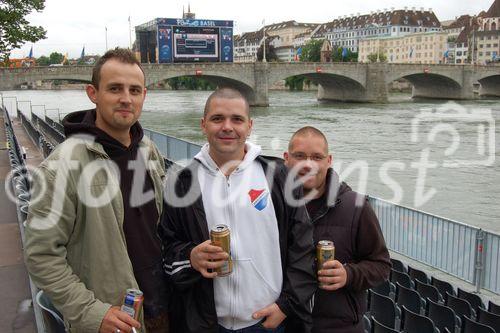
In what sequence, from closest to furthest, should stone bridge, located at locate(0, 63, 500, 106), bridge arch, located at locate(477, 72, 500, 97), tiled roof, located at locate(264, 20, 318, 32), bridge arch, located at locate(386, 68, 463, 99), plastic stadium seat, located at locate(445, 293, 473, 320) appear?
plastic stadium seat, located at locate(445, 293, 473, 320)
stone bridge, located at locate(0, 63, 500, 106)
bridge arch, located at locate(386, 68, 463, 99)
bridge arch, located at locate(477, 72, 500, 97)
tiled roof, located at locate(264, 20, 318, 32)

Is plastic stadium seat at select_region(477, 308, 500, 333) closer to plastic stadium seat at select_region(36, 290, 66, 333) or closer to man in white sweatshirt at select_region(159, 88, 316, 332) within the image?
man in white sweatshirt at select_region(159, 88, 316, 332)

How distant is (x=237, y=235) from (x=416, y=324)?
2214 millimetres

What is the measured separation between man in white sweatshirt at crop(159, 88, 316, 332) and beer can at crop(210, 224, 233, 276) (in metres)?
0.11

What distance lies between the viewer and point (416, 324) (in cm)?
375

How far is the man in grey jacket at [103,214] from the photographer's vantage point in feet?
6.29

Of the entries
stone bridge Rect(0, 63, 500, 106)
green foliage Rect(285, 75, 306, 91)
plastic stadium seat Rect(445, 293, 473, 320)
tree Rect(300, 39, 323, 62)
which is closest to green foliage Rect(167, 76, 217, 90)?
green foliage Rect(285, 75, 306, 91)

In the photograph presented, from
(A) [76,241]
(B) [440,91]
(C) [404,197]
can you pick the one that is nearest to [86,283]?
(A) [76,241]

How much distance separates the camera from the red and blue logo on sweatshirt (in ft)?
6.90

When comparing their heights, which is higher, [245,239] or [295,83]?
[295,83]

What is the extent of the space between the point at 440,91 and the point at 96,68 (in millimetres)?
64086

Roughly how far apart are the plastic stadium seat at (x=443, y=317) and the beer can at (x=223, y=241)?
2.73 m

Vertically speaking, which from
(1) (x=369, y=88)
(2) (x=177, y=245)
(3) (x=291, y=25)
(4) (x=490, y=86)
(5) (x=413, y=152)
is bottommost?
(5) (x=413, y=152)

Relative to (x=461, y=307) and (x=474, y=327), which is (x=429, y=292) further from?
(x=474, y=327)

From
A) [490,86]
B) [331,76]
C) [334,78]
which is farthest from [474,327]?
[490,86]
